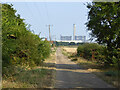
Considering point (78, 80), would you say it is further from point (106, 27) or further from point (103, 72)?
point (106, 27)

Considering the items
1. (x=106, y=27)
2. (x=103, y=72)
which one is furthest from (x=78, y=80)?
(x=106, y=27)

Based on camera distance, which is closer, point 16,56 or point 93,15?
point 16,56

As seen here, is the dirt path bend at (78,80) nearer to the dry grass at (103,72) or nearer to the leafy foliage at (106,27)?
the dry grass at (103,72)

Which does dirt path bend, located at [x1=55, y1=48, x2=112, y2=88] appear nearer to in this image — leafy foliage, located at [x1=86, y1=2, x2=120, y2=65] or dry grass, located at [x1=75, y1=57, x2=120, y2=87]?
dry grass, located at [x1=75, y1=57, x2=120, y2=87]

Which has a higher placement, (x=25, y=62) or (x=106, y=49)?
(x=106, y=49)

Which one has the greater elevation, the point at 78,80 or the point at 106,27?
the point at 106,27

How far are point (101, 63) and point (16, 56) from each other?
8154mm

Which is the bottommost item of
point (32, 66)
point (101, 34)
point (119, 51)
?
point (32, 66)

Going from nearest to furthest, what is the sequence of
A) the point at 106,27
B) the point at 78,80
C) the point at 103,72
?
the point at 78,80, the point at 103,72, the point at 106,27

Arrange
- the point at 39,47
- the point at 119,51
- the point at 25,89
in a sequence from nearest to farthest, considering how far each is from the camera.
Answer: the point at 25,89 → the point at 119,51 → the point at 39,47

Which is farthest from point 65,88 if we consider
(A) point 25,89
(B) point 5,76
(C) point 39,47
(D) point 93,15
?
(C) point 39,47

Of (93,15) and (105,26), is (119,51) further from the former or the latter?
(93,15)

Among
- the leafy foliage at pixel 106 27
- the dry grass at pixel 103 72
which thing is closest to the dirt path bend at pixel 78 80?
the dry grass at pixel 103 72

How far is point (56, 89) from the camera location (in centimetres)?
962
